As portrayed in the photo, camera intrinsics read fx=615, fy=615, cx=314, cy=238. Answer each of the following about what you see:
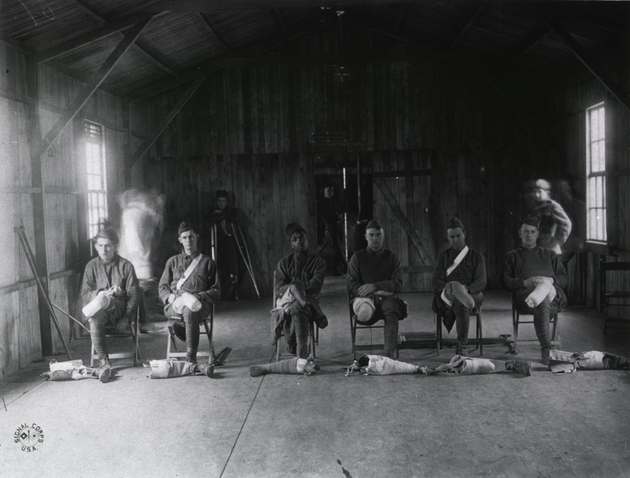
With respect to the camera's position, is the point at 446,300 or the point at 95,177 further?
the point at 95,177

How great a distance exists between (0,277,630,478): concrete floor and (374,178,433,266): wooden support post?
4402mm

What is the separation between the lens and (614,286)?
834cm

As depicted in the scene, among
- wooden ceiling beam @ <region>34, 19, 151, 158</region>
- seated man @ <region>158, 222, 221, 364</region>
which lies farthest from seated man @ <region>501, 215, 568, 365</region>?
wooden ceiling beam @ <region>34, 19, 151, 158</region>

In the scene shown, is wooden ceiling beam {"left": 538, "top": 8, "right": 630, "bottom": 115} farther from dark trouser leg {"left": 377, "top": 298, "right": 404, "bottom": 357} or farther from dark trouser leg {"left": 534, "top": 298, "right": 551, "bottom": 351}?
dark trouser leg {"left": 377, "top": 298, "right": 404, "bottom": 357}

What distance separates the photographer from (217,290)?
20.7 feet

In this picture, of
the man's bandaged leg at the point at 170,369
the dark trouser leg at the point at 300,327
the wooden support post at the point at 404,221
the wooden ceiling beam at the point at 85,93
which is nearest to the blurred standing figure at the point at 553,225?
the wooden support post at the point at 404,221

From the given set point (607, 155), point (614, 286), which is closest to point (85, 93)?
point (607, 155)

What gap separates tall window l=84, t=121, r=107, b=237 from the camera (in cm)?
855

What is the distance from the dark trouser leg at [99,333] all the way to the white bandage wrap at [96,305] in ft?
0.26

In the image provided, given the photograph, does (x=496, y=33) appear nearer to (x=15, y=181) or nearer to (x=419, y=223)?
(x=419, y=223)

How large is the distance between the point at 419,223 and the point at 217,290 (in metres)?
5.50

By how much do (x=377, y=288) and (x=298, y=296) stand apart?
0.84 m

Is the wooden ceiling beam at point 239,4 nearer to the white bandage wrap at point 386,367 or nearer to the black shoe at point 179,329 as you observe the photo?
the black shoe at point 179,329

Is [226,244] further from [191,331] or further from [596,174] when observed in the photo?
[596,174]
